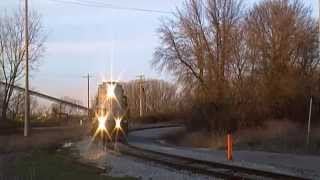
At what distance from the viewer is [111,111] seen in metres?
38.8

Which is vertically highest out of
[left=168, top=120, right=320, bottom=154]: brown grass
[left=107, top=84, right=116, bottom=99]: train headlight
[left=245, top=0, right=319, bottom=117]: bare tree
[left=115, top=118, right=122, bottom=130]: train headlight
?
[left=245, top=0, right=319, bottom=117]: bare tree

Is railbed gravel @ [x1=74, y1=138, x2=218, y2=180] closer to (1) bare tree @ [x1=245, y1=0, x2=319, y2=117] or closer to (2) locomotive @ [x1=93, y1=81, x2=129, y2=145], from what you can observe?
(2) locomotive @ [x1=93, y1=81, x2=129, y2=145]

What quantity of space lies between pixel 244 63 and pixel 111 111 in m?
19.8

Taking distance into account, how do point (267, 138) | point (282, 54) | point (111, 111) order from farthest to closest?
point (282, 54) → point (267, 138) → point (111, 111)

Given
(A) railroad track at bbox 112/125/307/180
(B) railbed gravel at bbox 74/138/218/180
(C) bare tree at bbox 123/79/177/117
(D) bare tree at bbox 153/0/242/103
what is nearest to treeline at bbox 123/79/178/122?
(C) bare tree at bbox 123/79/177/117

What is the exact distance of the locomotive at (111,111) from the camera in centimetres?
3859

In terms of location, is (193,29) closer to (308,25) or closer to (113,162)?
(308,25)

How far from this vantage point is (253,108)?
51781 millimetres

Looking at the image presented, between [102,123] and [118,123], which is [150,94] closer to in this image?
[118,123]

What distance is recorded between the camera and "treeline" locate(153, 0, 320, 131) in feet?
169

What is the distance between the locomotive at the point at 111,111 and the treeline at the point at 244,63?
14.2 meters

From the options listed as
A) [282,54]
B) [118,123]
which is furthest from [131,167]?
[282,54]

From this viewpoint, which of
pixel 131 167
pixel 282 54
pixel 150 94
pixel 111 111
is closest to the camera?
pixel 131 167

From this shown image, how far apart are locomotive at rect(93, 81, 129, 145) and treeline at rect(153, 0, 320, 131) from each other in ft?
46.5
